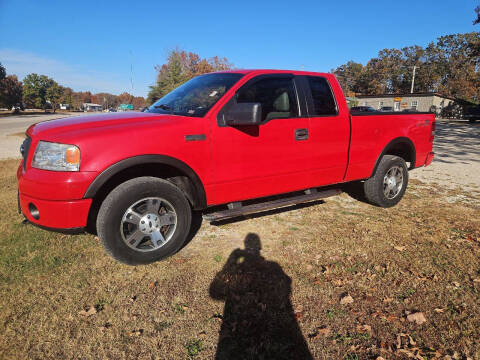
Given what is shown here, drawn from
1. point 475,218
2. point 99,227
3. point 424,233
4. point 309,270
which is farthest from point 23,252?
point 475,218

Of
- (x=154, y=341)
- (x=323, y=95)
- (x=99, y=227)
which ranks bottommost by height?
(x=154, y=341)

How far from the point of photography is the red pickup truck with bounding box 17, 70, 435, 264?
275cm

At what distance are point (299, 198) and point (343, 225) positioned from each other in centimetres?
85

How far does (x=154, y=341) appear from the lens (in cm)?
225

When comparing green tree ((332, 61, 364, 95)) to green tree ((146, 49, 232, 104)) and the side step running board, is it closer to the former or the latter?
green tree ((146, 49, 232, 104))

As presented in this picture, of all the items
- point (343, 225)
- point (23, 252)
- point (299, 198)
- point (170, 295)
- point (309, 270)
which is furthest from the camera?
point (343, 225)

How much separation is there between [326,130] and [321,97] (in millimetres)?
478

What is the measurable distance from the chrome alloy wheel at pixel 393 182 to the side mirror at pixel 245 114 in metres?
2.89

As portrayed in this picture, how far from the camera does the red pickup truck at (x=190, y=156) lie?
2.75 meters

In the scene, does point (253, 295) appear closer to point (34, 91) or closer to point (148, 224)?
point (148, 224)

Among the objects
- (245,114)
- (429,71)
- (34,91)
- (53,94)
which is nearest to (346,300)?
(245,114)

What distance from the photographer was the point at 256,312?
2539 millimetres

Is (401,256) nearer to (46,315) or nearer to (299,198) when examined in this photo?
(299,198)

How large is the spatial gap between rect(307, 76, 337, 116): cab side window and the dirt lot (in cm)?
158
